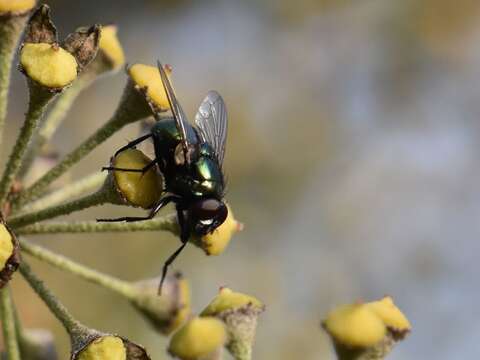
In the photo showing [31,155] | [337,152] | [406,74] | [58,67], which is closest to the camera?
[58,67]

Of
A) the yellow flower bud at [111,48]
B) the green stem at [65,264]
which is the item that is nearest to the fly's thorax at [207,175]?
the green stem at [65,264]

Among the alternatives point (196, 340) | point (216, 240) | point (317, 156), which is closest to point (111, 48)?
point (216, 240)

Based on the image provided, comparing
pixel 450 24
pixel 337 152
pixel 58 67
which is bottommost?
pixel 337 152

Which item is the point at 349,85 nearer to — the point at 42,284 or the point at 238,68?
the point at 238,68

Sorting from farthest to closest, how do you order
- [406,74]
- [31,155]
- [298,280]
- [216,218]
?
[406,74] < [298,280] < [31,155] < [216,218]

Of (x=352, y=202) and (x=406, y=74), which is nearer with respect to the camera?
(x=352, y=202)

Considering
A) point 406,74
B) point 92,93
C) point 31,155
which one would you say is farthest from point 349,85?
point 31,155

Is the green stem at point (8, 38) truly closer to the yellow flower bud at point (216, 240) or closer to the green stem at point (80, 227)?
the green stem at point (80, 227)
